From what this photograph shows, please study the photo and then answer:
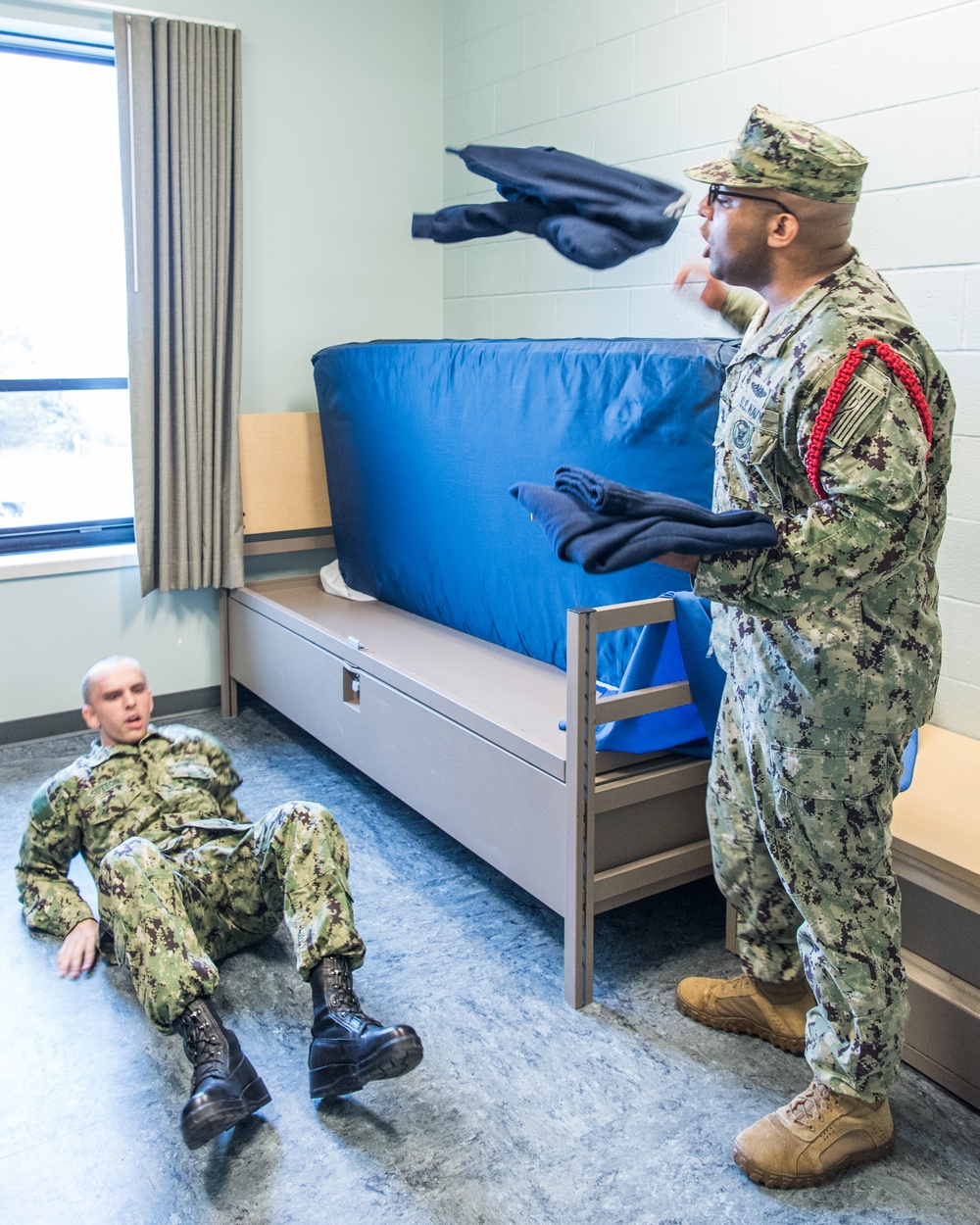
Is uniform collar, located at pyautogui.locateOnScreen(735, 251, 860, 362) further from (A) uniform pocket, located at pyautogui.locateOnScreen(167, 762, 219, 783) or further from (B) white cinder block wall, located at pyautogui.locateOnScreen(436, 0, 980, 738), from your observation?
(A) uniform pocket, located at pyautogui.locateOnScreen(167, 762, 219, 783)

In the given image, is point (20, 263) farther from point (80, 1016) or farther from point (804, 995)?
point (804, 995)

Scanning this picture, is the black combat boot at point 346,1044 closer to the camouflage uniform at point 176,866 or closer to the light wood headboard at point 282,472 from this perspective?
the camouflage uniform at point 176,866

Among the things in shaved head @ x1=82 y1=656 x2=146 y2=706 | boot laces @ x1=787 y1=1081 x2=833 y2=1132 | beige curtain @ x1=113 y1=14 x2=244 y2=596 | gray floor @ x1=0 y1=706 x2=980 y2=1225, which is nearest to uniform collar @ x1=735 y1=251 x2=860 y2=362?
boot laces @ x1=787 y1=1081 x2=833 y2=1132

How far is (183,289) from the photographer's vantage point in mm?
3473

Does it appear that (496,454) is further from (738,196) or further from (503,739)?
(738,196)

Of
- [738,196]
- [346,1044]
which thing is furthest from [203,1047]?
[738,196]

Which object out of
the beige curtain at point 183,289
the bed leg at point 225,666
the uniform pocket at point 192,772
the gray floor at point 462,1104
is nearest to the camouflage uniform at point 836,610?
the gray floor at point 462,1104

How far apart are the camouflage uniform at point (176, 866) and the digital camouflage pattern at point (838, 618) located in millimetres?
778

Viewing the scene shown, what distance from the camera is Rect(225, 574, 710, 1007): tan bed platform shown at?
2049 mm

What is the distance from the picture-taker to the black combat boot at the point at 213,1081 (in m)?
1.63

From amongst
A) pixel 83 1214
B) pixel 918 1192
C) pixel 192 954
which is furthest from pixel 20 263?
pixel 918 1192

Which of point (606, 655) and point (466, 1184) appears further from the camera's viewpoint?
point (606, 655)

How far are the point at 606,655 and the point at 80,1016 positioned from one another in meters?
1.29

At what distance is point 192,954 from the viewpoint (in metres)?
1.81
